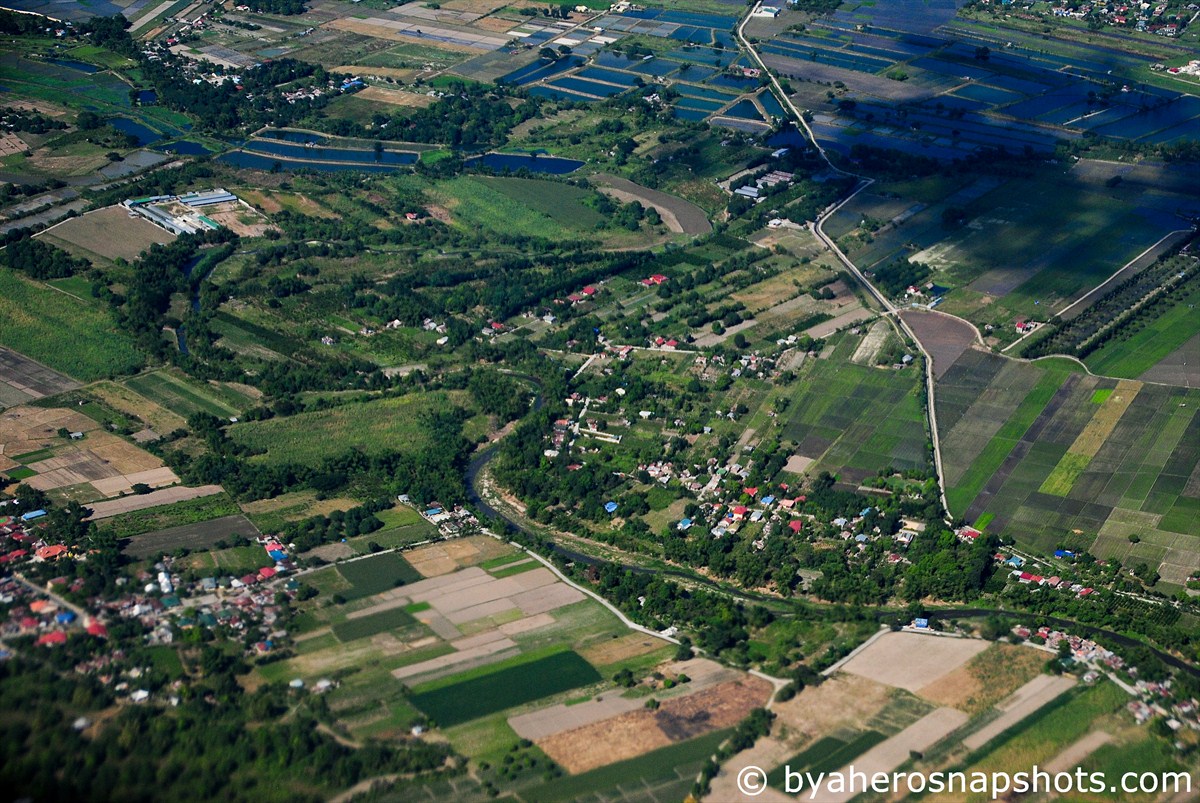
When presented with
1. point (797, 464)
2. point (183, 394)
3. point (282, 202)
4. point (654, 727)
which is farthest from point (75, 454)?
point (797, 464)

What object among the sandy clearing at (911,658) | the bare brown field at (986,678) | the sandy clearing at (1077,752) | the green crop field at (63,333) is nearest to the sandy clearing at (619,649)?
the sandy clearing at (911,658)

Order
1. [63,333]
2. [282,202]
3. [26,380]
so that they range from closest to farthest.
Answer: [26,380] → [63,333] → [282,202]

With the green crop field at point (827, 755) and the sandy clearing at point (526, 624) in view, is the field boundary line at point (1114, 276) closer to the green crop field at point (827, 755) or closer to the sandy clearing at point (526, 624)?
the sandy clearing at point (526, 624)

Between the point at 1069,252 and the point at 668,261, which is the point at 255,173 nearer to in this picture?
the point at 668,261

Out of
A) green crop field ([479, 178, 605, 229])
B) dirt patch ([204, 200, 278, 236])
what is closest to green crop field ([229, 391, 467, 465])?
dirt patch ([204, 200, 278, 236])

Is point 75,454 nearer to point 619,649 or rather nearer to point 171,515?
point 171,515

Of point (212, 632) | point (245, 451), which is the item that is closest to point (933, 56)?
point (245, 451)

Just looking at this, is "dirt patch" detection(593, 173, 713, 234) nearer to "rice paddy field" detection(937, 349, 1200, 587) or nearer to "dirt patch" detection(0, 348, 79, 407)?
"rice paddy field" detection(937, 349, 1200, 587)
